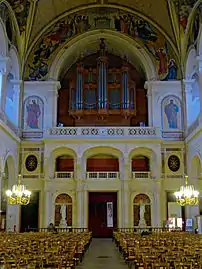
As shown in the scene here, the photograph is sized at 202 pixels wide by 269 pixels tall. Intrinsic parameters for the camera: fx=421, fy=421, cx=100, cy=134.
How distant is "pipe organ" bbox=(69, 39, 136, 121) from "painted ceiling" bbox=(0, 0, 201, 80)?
205 centimetres

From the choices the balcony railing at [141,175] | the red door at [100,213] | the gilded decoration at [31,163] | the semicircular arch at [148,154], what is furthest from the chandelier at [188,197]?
the gilded decoration at [31,163]

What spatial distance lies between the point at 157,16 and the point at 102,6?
357cm

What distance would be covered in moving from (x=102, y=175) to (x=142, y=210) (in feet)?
10.7

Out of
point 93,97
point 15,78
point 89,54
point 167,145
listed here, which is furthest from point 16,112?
point 167,145

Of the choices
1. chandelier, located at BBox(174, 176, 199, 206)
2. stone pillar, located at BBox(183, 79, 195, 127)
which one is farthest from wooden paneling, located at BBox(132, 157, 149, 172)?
chandelier, located at BBox(174, 176, 199, 206)

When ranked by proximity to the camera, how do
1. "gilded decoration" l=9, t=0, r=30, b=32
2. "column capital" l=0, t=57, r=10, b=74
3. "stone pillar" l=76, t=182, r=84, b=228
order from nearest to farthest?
"column capital" l=0, t=57, r=10, b=74
"gilded decoration" l=9, t=0, r=30, b=32
"stone pillar" l=76, t=182, r=84, b=228

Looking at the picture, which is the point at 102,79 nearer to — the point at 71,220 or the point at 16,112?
the point at 16,112

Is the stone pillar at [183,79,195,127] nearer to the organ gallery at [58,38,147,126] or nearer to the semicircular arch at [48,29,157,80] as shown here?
the semicircular arch at [48,29,157,80]

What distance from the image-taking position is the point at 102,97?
27453 millimetres

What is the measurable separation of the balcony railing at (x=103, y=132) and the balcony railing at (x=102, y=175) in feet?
7.62

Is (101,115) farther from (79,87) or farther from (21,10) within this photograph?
(21,10)

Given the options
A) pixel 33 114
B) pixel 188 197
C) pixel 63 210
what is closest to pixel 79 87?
pixel 33 114

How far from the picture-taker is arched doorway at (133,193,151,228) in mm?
25594

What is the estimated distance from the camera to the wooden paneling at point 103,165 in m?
28.2
